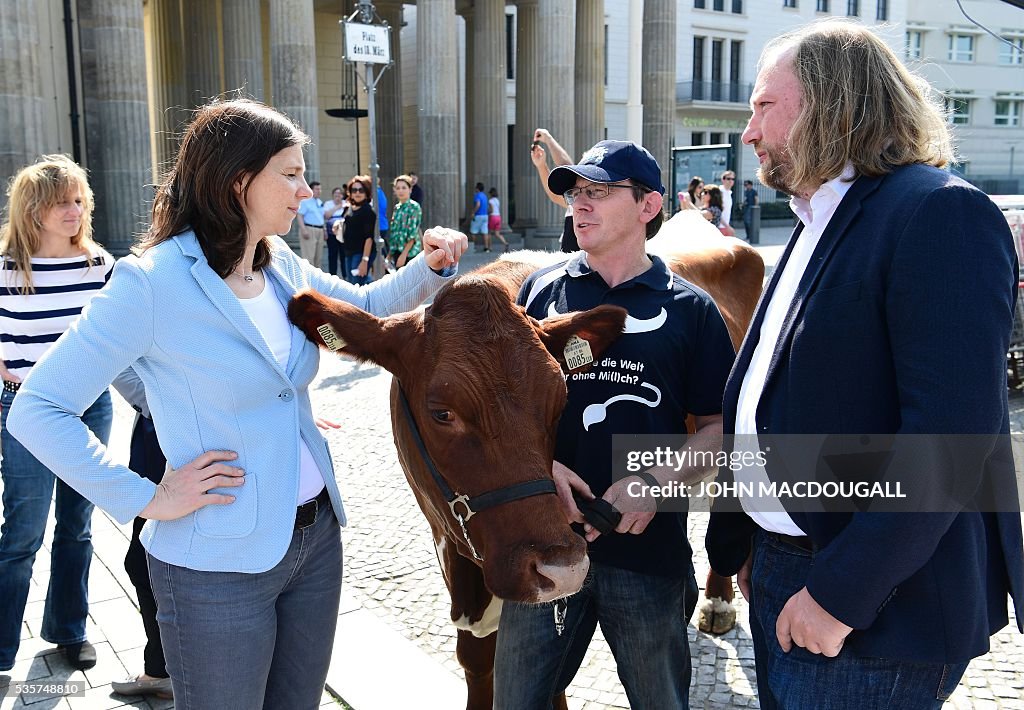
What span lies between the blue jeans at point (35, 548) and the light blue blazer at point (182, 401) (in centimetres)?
193

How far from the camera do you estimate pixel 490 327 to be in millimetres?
2150

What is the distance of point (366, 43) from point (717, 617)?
1060 centimetres

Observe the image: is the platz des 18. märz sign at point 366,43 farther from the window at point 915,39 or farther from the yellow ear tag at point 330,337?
the window at point 915,39

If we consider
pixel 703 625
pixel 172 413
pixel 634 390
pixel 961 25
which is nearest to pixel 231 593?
pixel 172 413

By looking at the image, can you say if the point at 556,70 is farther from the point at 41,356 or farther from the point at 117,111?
the point at 41,356

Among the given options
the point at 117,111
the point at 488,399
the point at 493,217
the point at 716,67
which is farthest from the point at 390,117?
the point at 488,399

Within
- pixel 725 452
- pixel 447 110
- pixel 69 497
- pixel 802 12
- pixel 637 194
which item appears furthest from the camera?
pixel 802 12

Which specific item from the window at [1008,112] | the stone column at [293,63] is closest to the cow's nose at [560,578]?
the stone column at [293,63]

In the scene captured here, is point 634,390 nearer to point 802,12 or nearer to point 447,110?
point 447,110

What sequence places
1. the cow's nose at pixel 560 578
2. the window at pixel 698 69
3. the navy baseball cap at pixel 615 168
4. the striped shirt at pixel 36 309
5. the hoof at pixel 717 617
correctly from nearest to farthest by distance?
the cow's nose at pixel 560 578 < the navy baseball cap at pixel 615 168 < the striped shirt at pixel 36 309 < the hoof at pixel 717 617 < the window at pixel 698 69

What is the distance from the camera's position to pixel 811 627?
1697mm

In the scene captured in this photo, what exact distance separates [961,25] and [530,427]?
6366cm

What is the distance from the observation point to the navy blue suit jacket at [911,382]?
1559 mm

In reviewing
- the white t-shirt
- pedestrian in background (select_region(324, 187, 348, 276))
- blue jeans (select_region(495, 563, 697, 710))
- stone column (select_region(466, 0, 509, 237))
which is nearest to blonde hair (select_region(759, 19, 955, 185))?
blue jeans (select_region(495, 563, 697, 710))
